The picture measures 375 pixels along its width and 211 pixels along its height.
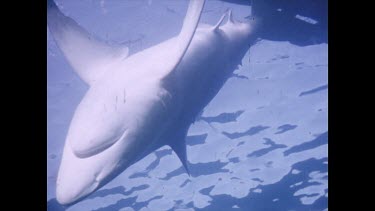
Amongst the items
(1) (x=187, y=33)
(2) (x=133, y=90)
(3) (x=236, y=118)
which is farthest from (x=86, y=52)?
(3) (x=236, y=118)

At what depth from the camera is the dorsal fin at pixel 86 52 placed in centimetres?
504

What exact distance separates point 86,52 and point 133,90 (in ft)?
4.15

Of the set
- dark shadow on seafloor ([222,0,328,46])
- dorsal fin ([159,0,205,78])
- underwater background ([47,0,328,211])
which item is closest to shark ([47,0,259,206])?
dorsal fin ([159,0,205,78])

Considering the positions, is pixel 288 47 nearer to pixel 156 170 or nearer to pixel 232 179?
pixel 232 179

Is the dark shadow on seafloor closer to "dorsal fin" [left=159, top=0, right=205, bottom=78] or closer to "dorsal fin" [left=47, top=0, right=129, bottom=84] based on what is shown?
"dorsal fin" [left=159, top=0, right=205, bottom=78]

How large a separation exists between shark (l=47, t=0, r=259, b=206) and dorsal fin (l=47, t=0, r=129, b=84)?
→ 0.01m

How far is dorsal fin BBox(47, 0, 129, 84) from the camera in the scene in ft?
16.5

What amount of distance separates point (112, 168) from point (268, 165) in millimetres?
5009

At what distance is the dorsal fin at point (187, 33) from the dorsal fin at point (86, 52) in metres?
1.07

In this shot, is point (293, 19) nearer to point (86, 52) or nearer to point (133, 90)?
point (133, 90)

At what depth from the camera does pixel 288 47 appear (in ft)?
22.2

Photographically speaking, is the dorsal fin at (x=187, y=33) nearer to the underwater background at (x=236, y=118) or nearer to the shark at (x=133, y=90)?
the shark at (x=133, y=90)
